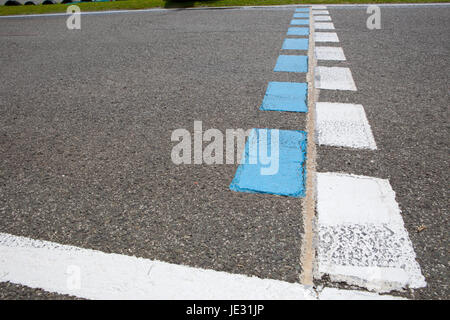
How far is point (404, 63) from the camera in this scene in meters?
4.33

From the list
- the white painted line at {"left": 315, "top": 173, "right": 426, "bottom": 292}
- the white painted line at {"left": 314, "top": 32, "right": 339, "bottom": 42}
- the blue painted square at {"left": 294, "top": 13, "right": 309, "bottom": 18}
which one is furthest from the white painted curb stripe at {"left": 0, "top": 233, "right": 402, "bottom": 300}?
the blue painted square at {"left": 294, "top": 13, "right": 309, "bottom": 18}

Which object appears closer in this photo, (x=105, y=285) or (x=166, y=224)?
(x=105, y=285)

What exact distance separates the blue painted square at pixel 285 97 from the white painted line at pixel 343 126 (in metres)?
0.20

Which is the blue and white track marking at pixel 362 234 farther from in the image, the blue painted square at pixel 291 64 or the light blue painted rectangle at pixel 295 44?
the light blue painted rectangle at pixel 295 44

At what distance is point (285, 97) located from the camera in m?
3.46

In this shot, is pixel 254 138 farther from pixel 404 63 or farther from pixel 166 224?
pixel 404 63

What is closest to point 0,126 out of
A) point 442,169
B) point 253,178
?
point 253,178

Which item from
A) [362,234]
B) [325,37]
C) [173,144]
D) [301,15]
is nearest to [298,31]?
[325,37]

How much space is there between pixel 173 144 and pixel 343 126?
59.9 inches

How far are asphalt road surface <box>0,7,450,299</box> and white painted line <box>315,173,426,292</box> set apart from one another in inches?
2.8

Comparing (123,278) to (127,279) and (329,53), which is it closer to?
(127,279)
